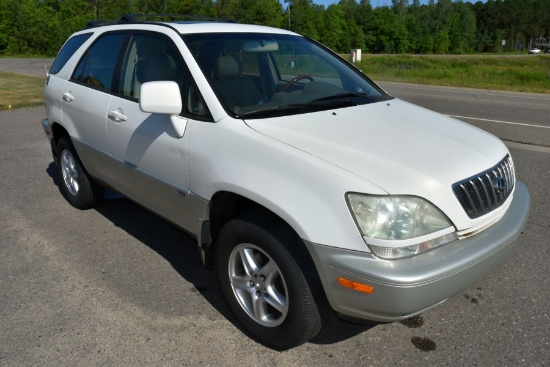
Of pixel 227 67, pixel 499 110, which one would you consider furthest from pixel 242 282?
pixel 499 110

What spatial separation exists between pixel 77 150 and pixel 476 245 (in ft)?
11.5

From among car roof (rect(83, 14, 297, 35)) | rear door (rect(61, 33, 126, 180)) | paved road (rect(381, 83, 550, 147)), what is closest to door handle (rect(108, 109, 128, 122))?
rear door (rect(61, 33, 126, 180))

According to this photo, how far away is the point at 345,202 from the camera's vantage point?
2.19 metres

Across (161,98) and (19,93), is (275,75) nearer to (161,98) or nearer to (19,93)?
(161,98)

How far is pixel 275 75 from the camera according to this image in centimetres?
359

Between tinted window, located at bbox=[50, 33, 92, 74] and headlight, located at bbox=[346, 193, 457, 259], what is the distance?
3.47m

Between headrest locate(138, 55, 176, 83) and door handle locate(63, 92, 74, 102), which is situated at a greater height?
headrest locate(138, 55, 176, 83)

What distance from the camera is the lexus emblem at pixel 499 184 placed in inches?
103

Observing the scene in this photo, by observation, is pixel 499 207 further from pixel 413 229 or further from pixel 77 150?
pixel 77 150

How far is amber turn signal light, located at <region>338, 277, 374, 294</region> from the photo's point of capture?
2156 mm

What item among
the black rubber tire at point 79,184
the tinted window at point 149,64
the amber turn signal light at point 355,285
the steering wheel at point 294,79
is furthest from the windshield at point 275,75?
the black rubber tire at point 79,184

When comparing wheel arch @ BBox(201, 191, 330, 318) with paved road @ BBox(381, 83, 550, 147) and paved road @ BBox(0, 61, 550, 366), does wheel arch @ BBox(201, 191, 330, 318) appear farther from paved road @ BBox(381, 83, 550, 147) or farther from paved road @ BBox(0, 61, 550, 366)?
paved road @ BBox(381, 83, 550, 147)

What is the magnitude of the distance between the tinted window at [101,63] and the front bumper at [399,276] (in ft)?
8.34

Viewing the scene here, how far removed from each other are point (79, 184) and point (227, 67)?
7.57ft
